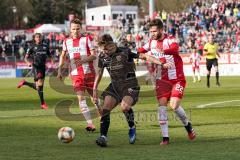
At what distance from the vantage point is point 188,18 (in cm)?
5753

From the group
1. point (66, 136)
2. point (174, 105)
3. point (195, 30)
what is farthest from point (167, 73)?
point (195, 30)

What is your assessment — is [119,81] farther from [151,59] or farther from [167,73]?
[167,73]

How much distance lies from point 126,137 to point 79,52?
301cm

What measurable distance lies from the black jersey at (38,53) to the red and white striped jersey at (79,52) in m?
6.30

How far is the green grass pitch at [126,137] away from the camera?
10.5 m

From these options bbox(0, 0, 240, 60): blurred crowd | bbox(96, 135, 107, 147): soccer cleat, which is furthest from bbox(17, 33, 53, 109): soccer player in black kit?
bbox(0, 0, 240, 60): blurred crowd

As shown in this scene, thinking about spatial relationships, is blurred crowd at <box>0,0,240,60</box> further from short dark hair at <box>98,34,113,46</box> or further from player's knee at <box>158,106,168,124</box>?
short dark hair at <box>98,34,113,46</box>

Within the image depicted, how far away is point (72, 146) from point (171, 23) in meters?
45.9

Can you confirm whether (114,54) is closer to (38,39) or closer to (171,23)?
(38,39)

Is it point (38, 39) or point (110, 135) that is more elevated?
point (38, 39)

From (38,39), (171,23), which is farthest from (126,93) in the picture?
(171,23)

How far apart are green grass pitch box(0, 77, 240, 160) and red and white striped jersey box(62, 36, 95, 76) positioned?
4.19 feet

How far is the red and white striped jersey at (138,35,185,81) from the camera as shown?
482 inches

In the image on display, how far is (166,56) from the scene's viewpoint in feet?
40.6
